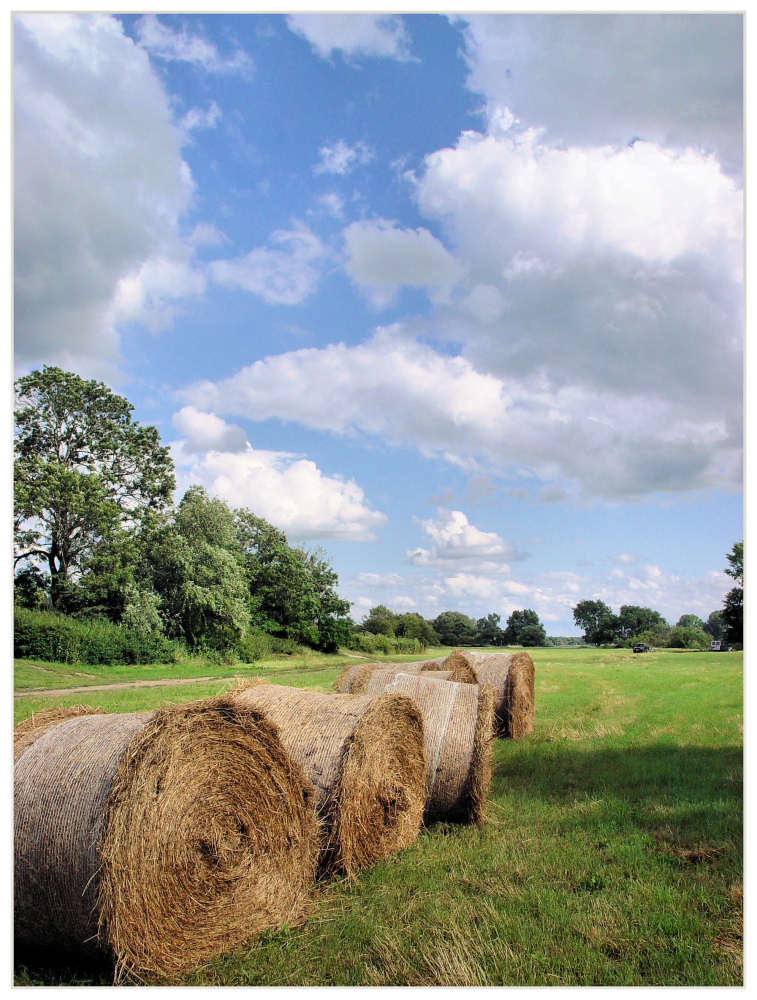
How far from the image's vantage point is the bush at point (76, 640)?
26516mm

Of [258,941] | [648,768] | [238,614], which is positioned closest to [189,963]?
[258,941]

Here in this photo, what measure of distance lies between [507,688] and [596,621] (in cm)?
9510

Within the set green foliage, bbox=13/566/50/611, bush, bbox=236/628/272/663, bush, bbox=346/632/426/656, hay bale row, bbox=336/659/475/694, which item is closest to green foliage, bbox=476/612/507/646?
bush, bbox=346/632/426/656

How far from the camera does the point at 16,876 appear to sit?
388 cm

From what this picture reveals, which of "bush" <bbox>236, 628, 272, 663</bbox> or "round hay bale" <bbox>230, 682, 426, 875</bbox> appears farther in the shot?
"bush" <bbox>236, 628, 272, 663</bbox>

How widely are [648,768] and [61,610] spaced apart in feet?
91.2

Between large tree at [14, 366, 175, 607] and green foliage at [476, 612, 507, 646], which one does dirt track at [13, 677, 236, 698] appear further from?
green foliage at [476, 612, 507, 646]

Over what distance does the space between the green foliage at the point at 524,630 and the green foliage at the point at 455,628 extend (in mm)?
5630

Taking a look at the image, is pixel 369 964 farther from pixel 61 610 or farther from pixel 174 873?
pixel 61 610

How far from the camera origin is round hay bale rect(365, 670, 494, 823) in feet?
21.7

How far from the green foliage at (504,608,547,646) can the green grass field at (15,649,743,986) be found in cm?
7534

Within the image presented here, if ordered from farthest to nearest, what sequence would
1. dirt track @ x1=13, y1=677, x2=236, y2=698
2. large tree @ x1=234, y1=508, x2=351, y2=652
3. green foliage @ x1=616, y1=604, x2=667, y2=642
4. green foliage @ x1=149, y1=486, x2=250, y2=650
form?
green foliage @ x1=616, y1=604, x2=667, y2=642 → large tree @ x1=234, y1=508, x2=351, y2=652 → green foliage @ x1=149, y1=486, x2=250, y2=650 → dirt track @ x1=13, y1=677, x2=236, y2=698

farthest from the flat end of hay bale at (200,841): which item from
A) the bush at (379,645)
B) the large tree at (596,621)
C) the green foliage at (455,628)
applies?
the large tree at (596,621)

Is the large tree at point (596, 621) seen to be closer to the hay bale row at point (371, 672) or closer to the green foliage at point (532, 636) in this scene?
the green foliage at point (532, 636)
